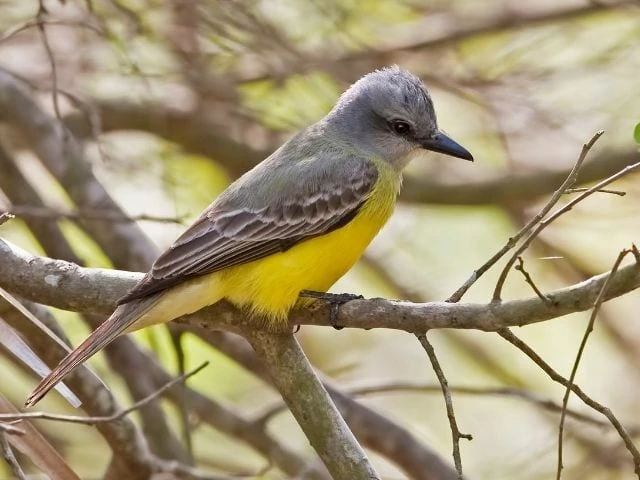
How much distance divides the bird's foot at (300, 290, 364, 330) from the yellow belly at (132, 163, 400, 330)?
0.18 ft

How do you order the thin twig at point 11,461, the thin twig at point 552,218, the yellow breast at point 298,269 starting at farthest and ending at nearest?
the yellow breast at point 298,269 → the thin twig at point 11,461 → the thin twig at point 552,218

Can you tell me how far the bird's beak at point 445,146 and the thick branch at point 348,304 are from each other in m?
1.25

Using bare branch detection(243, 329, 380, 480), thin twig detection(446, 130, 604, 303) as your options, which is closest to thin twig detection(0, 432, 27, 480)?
bare branch detection(243, 329, 380, 480)

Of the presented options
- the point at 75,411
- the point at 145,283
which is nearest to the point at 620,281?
the point at 145,283

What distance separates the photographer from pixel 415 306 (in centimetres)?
346

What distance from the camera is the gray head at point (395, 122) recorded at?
17.6 ft

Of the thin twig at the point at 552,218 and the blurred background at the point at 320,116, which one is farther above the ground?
the blurred background at the point at 320,116

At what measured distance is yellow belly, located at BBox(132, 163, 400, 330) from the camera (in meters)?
4.28

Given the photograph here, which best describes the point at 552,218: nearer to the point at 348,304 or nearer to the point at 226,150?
the point at 348,304

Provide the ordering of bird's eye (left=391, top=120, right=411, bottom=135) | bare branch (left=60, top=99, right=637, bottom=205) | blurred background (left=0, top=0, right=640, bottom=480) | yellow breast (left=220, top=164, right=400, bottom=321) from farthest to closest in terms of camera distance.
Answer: bare branch (left=60, top=99, right=637, bottom=205) → blurred background (left=0, top=0, right=640, bottom=480) → bird's eye (left=391, top=120, right=411, bottom=135) → yellow breast (left=220, top=164, right=400, bottom=321)

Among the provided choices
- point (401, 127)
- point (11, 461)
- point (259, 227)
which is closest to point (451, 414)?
point (11, 461)

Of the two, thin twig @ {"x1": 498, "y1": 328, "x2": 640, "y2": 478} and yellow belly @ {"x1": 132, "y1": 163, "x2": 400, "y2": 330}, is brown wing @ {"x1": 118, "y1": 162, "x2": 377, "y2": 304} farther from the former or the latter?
thin twig @ {"x1": 498, "y1": 328, "x2": 640, "y2": 478}

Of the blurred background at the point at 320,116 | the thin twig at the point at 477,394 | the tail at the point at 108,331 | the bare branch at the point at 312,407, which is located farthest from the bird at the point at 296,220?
the thin twig at the point at 477,394

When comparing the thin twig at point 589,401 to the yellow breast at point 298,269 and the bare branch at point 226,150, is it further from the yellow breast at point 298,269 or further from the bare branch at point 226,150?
the bare branch at point 226,150
